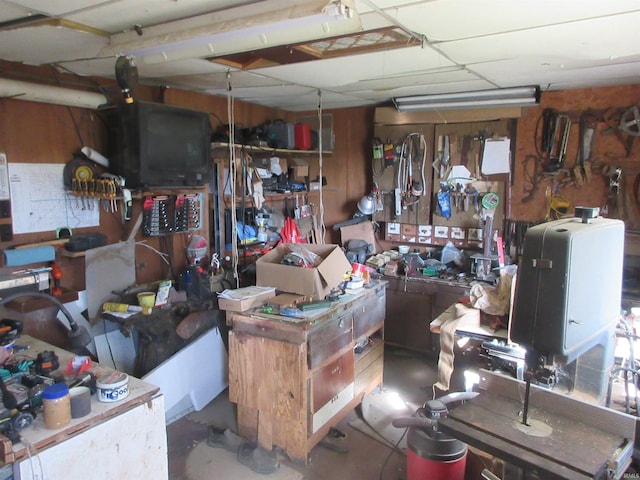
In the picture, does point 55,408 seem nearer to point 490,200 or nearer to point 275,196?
point 275,196

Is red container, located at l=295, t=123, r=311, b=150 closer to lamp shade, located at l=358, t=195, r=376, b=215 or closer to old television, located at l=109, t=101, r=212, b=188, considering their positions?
lamp shade, located at l=358, t=195, r=376, b=215

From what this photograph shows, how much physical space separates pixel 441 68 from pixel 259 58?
3.46 ft

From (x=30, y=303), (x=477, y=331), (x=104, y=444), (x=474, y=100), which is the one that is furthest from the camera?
(x=474, y=100)

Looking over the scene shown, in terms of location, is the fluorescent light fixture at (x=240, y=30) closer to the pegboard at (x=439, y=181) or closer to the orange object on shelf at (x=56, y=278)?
the orange object on shelf at (x=56, y=278)

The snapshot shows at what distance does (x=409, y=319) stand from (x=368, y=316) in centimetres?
94

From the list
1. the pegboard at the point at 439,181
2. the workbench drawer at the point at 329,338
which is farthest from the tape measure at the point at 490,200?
the workbench drawer at the point at 329,338

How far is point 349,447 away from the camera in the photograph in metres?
2.78

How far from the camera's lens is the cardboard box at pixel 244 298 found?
8.71 ft

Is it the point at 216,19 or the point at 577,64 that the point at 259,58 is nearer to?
the point at 216,19

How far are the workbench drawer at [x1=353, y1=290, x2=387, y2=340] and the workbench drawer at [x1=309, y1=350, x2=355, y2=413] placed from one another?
0.18 m

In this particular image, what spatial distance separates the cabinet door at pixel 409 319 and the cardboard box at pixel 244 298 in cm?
150

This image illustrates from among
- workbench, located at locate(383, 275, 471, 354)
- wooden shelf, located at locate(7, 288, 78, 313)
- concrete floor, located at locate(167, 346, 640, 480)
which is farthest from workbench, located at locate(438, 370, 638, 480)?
workbench, located at locate(383, 275, 471, 354)

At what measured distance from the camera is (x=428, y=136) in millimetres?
4082

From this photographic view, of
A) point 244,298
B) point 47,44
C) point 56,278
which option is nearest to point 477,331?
point 244,298
